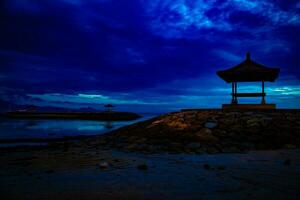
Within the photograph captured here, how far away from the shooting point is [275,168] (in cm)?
622

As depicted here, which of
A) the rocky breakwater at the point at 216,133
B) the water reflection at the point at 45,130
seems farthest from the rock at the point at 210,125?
the water reflection at the point at 45,130

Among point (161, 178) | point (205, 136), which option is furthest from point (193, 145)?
point (161, 178)

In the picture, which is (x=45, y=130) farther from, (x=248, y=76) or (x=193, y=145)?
(x=248, y=76)

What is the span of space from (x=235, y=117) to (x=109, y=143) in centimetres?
747

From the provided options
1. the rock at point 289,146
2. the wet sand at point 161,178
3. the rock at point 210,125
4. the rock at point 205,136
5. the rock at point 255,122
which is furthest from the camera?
the rock at point 210,125

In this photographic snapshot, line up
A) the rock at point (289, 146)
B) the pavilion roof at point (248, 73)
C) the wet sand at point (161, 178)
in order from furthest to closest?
the pavilion roof at point (248, 73) < the rock at point (289, 146) < the wet sand at point (161, 178)

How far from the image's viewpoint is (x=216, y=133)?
36.1 ft

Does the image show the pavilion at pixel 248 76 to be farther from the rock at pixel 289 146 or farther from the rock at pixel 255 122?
the rock at pixel 289 146

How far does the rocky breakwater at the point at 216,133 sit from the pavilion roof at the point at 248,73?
3.10 m

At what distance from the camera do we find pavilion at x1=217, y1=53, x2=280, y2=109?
47.2 feet

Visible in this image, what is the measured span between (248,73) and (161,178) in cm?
1176

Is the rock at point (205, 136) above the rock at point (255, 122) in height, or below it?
below

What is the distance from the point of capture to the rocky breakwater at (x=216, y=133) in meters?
9.84

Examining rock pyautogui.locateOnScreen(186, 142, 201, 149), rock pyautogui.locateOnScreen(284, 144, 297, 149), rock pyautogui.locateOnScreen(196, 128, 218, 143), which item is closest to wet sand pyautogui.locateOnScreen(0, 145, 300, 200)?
rock pyautogui.locateOnScreen(284, 144, 297, 149)
